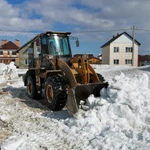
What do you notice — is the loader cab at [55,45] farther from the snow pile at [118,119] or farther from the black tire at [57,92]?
the snow pile at [118,119]

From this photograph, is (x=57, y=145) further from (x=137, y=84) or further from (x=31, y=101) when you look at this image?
(x=31, y=101)

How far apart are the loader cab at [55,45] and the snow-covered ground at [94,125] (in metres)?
2.11

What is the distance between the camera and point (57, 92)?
7.09 m

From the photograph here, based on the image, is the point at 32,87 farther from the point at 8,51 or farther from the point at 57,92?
the point at 8,51

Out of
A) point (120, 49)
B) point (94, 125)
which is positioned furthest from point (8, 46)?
point (94, 125)

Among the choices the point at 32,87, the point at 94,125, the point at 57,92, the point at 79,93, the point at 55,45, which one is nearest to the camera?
the point at 94,125

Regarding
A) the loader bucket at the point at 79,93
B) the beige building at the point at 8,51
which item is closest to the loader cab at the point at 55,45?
the loader bucket at the point at 79,93

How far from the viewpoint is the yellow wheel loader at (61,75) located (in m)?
6.71

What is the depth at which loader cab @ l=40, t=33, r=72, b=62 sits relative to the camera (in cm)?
834

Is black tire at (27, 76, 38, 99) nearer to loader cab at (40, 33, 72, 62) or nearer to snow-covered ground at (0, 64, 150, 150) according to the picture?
loader cab at (40, 33, 72, 62)

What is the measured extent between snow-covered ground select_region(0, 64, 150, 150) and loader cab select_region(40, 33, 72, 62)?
2.11m

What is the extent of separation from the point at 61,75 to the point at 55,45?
134 centimetres

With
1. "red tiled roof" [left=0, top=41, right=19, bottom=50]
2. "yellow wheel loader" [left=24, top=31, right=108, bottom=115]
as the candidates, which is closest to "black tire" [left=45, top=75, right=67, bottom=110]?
"yellow wheel loader" [left=24, top=31, right=108, bottom=115]

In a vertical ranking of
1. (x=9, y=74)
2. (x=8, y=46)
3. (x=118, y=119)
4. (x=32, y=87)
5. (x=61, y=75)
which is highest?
(x=8, y=46)
